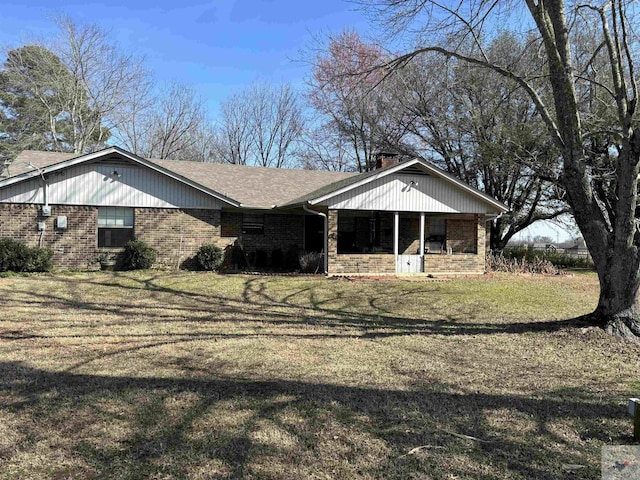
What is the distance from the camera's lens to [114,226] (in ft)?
54.2

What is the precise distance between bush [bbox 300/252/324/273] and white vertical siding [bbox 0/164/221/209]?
3983mm

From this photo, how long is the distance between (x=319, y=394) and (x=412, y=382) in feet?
3.91

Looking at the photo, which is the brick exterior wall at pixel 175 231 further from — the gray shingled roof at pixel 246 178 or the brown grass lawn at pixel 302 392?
the brown grass lawn at pixel 302 392

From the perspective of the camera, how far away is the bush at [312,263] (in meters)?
17.1

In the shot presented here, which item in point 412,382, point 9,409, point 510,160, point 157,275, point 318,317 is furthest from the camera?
point 510,160

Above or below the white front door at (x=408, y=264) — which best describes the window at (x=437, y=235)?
above

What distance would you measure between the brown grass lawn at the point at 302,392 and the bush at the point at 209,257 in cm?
644

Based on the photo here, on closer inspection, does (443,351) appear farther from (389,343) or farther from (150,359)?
(150,359)

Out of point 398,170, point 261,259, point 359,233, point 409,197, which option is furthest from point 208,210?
point 409,197

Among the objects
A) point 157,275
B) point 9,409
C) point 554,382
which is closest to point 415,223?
point 157,275

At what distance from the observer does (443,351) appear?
7.02 metres

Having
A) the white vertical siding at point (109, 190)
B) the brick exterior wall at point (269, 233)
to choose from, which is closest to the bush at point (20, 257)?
the white vertical siding at point (109, 190)

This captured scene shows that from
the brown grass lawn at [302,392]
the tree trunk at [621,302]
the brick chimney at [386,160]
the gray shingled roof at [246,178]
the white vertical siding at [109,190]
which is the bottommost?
the brown grass lawn at [302,392]

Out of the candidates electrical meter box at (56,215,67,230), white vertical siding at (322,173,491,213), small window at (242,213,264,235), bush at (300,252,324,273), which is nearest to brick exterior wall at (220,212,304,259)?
small window at (242,213,264,235)
